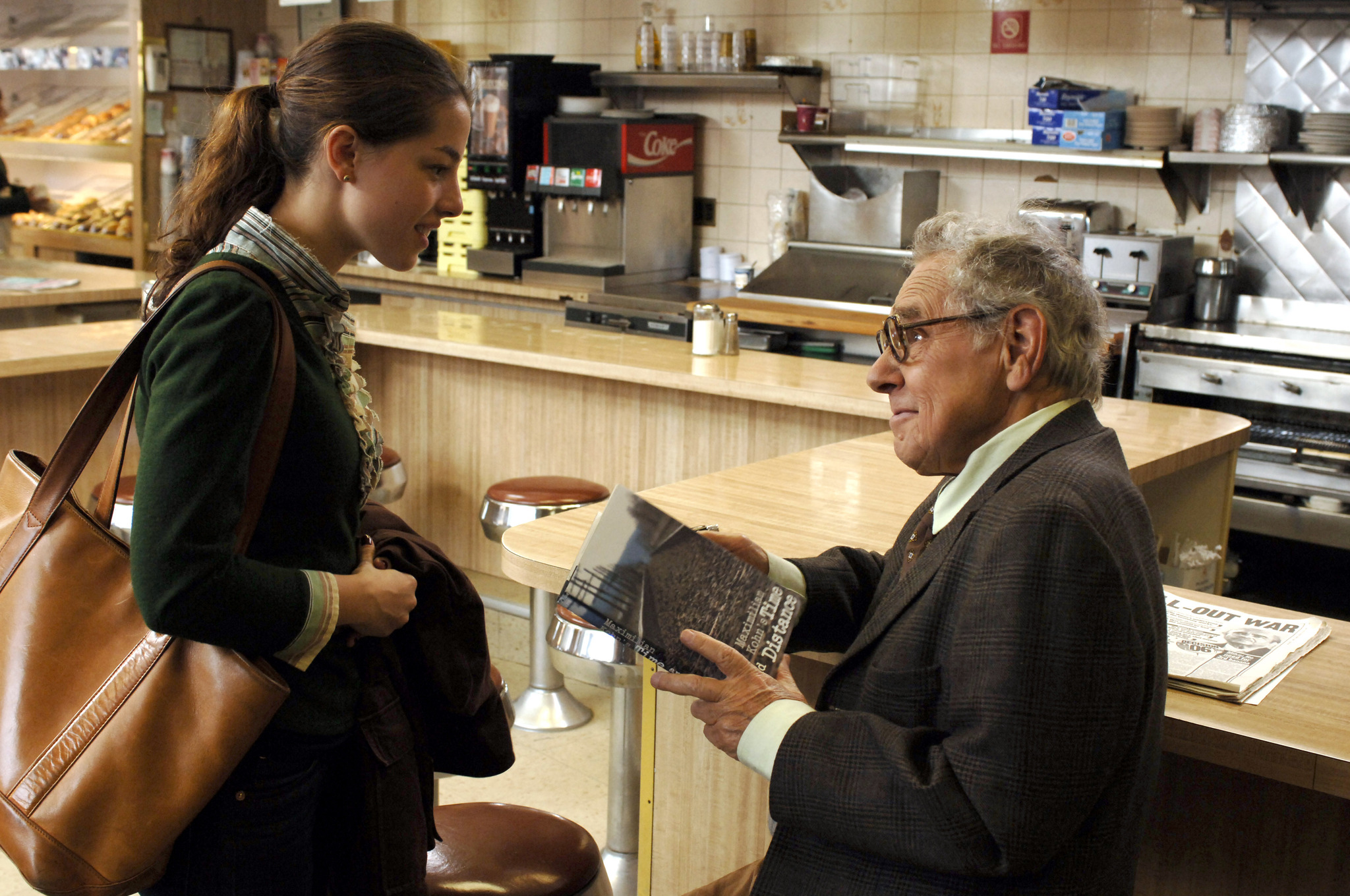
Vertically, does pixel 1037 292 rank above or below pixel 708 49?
below

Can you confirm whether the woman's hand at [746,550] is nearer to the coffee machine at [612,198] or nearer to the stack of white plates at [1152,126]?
the stack of white plates at [1152,126]

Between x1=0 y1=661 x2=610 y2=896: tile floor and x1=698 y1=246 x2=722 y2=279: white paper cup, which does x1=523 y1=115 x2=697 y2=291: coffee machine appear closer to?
x1=698 y1=246 x2=722 y2=279: white paper cup

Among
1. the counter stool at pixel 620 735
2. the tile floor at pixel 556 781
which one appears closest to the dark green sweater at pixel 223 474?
the counter stool at pixel 620 735

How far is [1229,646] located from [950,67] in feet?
14.4

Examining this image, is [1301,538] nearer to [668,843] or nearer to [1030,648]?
[668,843]

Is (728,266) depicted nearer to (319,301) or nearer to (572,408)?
(572,408)

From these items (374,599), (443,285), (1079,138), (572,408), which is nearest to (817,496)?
(374,599)

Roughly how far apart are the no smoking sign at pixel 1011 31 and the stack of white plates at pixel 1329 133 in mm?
1247

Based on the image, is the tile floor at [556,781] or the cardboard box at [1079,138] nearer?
the tile floor at [556,781]

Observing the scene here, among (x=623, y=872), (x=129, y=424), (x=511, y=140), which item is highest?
(x=511, y=140)

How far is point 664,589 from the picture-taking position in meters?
1.34

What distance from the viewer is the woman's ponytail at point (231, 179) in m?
1.41

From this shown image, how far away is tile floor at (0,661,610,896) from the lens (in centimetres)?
323

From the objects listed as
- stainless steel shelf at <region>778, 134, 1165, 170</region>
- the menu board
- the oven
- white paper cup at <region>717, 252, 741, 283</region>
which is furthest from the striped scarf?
the menu board
